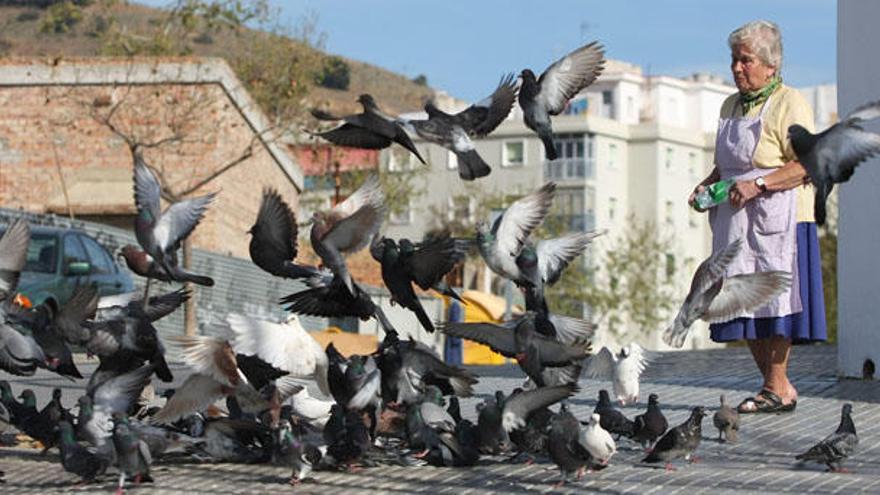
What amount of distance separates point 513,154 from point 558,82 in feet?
339

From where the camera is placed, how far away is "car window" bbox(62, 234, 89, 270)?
2292cm

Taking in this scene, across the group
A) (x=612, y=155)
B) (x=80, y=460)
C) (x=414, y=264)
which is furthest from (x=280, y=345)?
(x=612, y=155)

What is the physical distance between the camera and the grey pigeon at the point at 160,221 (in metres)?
10.1

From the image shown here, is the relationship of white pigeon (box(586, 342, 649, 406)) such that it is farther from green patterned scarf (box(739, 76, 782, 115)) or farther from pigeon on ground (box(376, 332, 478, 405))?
pigeon on ground (box(376, 332, 478, 405))

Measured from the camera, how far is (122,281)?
78.6 ft

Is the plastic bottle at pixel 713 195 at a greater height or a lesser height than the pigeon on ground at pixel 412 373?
greater

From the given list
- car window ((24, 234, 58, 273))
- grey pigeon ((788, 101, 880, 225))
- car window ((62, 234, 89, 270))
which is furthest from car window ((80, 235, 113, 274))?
grey pigeon ((788, 101, 880, 225))

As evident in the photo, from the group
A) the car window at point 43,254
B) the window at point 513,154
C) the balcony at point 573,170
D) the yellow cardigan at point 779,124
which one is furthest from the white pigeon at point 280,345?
the window at point 513,154

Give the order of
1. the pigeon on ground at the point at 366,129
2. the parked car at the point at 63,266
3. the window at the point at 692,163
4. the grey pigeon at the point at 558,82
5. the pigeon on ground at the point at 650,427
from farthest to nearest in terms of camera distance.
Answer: the window at the point at 692,163 → the parked car at the point at 63,266 → the grey pigeon at the point at 558,82 → the pigeon on ground at the point at 366,129 → the pigeon on ground at the point at 650,427

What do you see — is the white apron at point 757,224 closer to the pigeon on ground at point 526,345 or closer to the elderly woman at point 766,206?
the elderly woman at point 766,206

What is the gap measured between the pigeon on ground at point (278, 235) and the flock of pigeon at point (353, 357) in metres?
0.01

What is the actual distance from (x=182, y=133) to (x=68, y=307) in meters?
26.9

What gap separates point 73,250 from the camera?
75.7 ft

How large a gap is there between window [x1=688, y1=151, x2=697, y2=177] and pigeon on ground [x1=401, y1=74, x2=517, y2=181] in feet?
371
